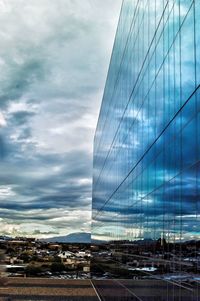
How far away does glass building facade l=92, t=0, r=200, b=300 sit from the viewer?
12883 millimetres

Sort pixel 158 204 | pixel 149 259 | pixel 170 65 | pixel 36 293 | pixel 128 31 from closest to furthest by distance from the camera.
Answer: pixel 170 65
pixel 158 204
pixel 149 259
pixel 128 31
pixel 36 293

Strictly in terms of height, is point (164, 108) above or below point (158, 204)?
above

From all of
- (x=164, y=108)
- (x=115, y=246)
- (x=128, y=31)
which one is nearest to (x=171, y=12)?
(x=164, y=108)

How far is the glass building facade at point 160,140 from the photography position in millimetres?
12883

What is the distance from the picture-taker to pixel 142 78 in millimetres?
22469

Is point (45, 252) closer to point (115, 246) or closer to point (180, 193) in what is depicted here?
point (115, 246)

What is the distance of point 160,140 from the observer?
17484 mm

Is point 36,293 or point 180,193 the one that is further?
point 36,293

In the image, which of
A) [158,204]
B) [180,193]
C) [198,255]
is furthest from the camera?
[158,204]

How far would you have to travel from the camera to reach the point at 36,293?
194ft

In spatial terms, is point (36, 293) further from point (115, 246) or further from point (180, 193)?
point (180, 193)

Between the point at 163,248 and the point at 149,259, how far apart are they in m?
2.96

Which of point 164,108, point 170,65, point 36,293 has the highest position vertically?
point 170,65

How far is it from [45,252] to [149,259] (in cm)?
8583
